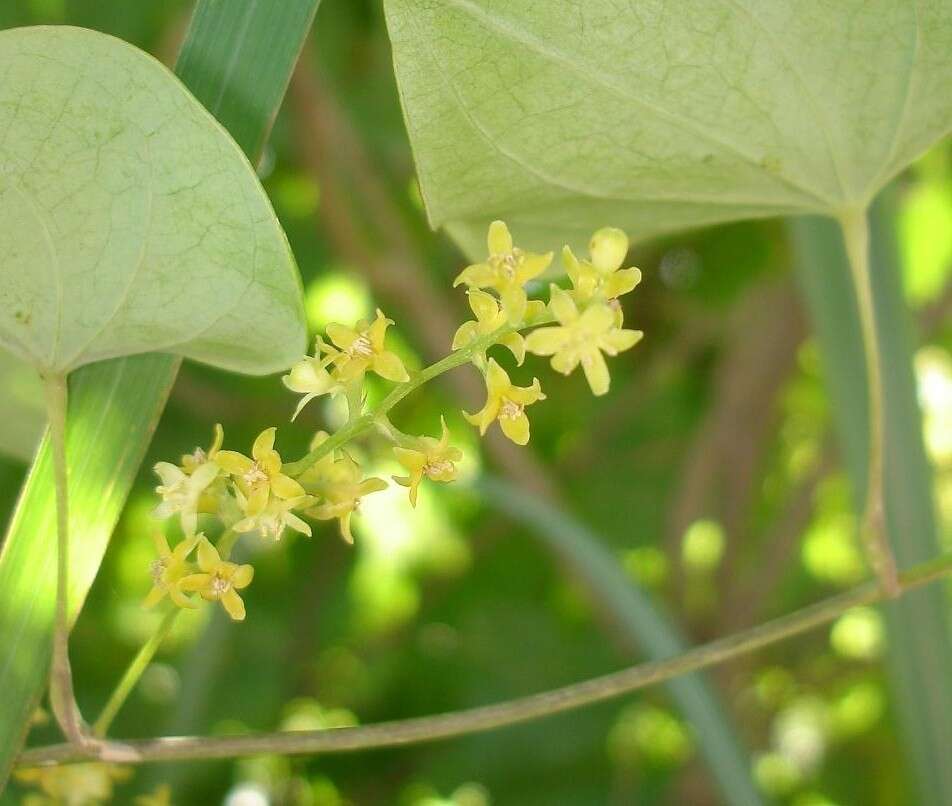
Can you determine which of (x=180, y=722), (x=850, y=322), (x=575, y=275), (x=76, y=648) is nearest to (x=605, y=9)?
Result: (x=575, y=275)

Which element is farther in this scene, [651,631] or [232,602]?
[651,631]

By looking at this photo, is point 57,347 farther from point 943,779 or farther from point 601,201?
point 943,779

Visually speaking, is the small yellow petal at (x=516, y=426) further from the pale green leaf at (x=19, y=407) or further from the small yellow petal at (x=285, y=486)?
the pale green leaf at (x=19, y=407)

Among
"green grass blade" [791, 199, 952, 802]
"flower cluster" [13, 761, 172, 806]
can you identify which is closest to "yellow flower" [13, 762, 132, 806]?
"flower cluster" [13, 761, 172, 806]

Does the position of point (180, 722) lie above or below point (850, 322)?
below

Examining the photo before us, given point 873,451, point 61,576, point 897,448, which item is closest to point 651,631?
point 897,448

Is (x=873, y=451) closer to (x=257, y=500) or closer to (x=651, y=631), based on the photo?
(x=257, y=500)

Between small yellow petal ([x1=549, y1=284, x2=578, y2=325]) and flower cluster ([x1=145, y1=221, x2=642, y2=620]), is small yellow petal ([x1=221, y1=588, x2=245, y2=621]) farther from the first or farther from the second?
small yellow petal ([x1=549, y1=284, x2=578, y2=325])
